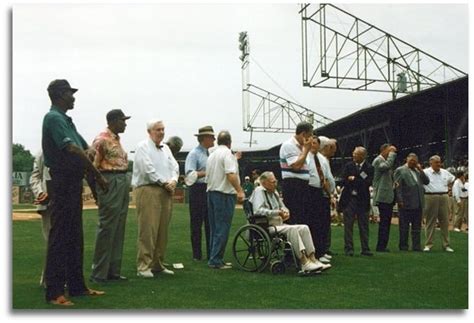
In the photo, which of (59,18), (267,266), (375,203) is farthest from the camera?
(375,203)

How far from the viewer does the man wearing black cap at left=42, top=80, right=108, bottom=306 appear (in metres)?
4.65

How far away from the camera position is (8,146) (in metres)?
5.09

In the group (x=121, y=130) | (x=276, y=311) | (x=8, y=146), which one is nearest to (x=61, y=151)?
(x=8, y=146)

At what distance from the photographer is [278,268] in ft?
20.3

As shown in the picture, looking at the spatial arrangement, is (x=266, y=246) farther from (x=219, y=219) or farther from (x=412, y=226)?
(x=412, y=226)

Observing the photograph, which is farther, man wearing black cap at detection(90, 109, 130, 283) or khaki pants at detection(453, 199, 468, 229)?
khaki pants at detection(453, 199, 468, 229)

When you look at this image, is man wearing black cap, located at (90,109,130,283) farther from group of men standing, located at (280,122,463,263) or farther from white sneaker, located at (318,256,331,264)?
white sneaker, located at (318,256,331,264)

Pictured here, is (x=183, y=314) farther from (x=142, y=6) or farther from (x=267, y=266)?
(x=142, y=6)

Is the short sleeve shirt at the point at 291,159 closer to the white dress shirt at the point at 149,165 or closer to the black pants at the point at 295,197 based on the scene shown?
the black pants at the point at 295,197

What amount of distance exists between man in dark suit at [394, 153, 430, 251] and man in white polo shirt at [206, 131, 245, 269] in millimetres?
3091

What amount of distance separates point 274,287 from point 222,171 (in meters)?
1.53

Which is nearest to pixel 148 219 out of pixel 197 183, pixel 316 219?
pixel 197 183

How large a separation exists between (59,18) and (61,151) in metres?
1.41

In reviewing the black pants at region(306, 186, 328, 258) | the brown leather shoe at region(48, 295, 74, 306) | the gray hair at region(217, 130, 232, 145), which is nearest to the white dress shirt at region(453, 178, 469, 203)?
the black pants at region(306, 186, 328, 258)
